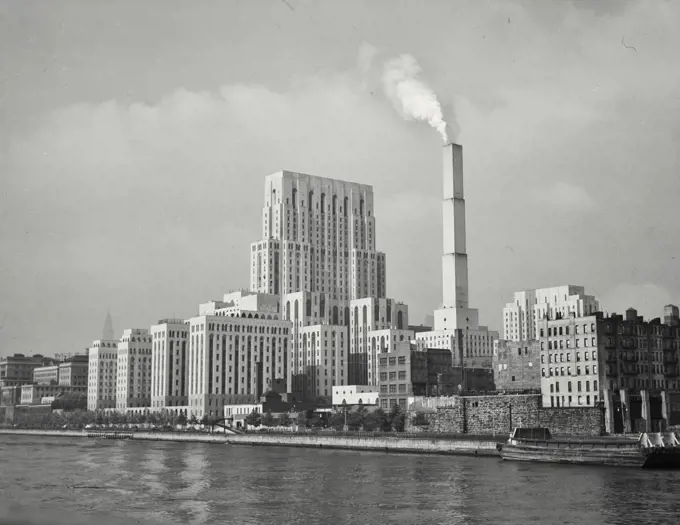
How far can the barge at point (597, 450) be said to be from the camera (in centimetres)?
9656

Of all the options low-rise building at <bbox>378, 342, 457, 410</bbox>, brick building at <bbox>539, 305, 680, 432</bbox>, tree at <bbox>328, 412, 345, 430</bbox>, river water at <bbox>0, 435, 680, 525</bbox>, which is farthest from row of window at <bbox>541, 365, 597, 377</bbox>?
tree at <bbox>328, 412, 345, 430</bbox>

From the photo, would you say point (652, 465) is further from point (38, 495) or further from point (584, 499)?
point (38, 495)

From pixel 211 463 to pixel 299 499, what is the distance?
44.0 meters

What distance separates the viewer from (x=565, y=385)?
136375mm

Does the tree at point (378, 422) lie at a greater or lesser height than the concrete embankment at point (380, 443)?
greater

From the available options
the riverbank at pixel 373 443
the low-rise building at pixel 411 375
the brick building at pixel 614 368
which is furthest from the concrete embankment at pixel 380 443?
the low-rise building at pixel 411 375

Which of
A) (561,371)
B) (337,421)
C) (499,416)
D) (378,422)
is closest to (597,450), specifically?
(561,371)

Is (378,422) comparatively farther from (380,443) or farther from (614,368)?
(614,368)

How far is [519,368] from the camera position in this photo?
165250 millimetres

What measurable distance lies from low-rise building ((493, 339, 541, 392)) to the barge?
4551 centimetres

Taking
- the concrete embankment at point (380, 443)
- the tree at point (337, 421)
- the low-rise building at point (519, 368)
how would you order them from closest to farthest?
the concrete embankment at point (380, 443) < the low-rise building at point (519, 368) < the tree at point (337, 421)

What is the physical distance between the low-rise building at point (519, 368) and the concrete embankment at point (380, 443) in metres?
30.7

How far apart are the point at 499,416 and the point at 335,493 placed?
71418 mm

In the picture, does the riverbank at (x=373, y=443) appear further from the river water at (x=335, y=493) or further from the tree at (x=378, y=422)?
the tree at (x=378, y=422)
